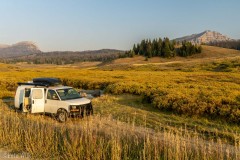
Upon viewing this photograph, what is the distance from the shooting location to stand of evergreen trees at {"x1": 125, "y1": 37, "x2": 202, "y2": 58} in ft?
427

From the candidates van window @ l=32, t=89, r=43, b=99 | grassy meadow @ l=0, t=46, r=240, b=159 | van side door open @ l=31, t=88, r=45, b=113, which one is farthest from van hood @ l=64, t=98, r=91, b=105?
van window @ l=32, t=89, r=43, b=99

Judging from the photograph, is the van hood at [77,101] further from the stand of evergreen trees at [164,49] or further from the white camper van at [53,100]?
the stand of evergreen trees at [164,49]

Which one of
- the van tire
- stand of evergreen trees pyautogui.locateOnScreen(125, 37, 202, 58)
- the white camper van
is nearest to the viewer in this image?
the van tire

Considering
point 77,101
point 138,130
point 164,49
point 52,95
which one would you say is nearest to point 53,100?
point 52,95

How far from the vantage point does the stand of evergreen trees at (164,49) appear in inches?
5118

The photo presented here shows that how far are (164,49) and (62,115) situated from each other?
118851 millimetres

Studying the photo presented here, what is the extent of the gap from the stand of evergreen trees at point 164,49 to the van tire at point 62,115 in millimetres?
116785

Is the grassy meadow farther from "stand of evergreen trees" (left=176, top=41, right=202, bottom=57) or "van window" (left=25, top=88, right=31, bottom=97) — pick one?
"stand of evergreen trees" (left=176, top=41, right=202, bottom=57)

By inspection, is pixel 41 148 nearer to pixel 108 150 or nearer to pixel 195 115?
pixel 108 150

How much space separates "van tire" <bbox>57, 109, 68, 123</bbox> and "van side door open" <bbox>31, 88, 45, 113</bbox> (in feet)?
4.31

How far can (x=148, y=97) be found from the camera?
24.1 m

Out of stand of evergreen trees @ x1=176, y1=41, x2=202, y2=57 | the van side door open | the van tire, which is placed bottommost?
the van tire

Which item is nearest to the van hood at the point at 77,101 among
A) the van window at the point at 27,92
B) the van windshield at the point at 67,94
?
the van windshield at the point at 67,94

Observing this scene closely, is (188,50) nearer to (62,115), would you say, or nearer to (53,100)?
(53,100)
